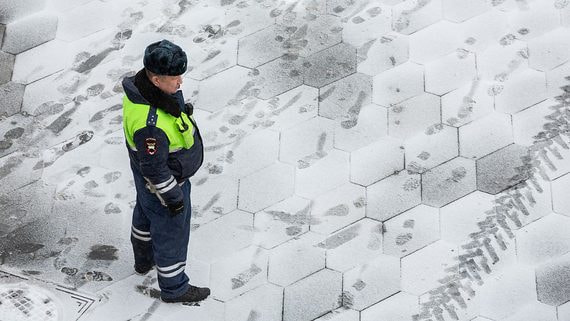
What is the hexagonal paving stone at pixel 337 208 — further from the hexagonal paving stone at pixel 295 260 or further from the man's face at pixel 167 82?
the man's face at pixel 167 82

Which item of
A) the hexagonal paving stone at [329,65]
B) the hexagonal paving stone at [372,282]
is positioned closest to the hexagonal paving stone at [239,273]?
the hexagonal paving stone at [372,282]

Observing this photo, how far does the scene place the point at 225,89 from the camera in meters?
6.87

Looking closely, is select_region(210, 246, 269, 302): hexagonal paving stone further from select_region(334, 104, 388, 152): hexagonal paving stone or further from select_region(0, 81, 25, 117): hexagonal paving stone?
select_region(0, 81, 25, 117): hexagonal paving stone

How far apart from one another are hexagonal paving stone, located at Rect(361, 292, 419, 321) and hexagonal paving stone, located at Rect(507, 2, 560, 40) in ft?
8.05

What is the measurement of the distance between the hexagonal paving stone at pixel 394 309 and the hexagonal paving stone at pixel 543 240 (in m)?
0.76

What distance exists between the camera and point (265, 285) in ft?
19.0

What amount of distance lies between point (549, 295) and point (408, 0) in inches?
109

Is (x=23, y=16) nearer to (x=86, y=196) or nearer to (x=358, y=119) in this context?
(x=86, y=196)

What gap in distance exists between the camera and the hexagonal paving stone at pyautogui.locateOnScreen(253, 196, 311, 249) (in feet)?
19.7

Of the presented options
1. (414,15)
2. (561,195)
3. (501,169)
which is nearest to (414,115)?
(501,169)

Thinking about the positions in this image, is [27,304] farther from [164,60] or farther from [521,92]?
[521,92]

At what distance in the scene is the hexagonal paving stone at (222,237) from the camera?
5973 mm

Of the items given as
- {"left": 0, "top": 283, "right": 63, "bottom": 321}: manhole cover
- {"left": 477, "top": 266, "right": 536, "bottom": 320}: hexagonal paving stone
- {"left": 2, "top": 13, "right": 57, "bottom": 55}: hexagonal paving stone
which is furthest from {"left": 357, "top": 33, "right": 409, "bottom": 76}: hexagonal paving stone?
{"left": 0, "top": 283, "right": 63, "bottom": 321}: manhole cover

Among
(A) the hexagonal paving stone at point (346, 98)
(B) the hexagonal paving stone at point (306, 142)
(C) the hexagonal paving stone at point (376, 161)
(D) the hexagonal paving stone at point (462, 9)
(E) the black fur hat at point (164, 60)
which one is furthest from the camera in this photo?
(D) the hexagonal paving stone at point (462, 9)
